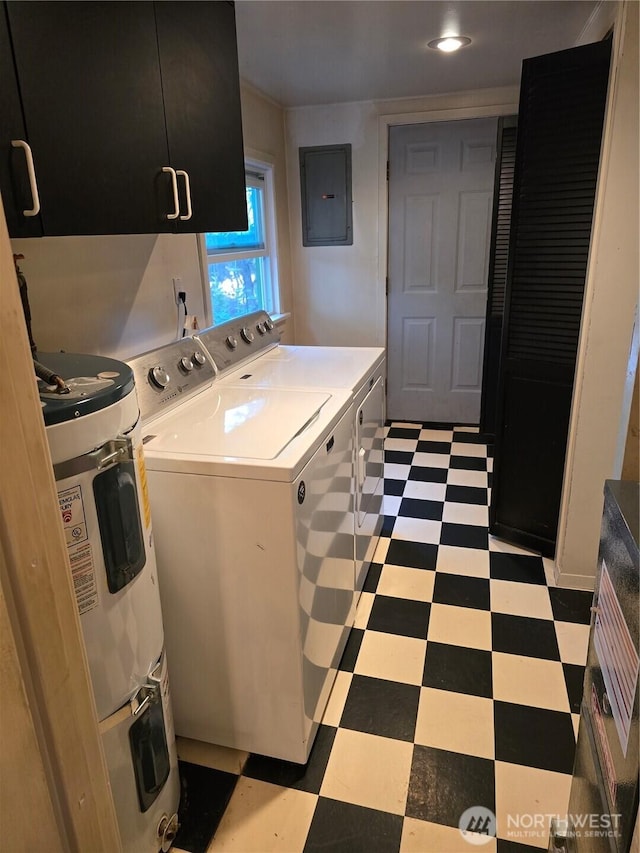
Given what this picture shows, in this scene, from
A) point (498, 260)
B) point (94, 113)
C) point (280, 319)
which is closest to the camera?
point (94, 113)

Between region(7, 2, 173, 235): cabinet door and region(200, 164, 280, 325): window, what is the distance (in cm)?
116

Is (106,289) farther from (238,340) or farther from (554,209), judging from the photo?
(554,209)

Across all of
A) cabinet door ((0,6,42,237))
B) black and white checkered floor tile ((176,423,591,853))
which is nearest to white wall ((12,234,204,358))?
cabinet door ((0,6,42,237))

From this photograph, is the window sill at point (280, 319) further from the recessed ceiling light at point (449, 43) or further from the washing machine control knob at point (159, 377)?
the washing machine control knob at point (159, 377)

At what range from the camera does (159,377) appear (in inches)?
64.1

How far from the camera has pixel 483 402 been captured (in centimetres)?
367

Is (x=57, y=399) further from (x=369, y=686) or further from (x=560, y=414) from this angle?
(x=560, y=414)

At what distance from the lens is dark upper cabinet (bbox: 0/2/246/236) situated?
1.05 metres

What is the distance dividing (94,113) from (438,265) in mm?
2919

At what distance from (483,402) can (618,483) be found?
288 centimetres

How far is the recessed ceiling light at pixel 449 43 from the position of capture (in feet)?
7.75

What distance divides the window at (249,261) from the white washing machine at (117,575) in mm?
1552

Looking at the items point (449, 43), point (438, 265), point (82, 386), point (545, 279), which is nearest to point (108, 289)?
point (82, 386)

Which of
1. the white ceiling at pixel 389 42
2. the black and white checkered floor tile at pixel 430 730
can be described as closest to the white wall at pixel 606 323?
the black and white checkered floor tile at pixel 430 730
